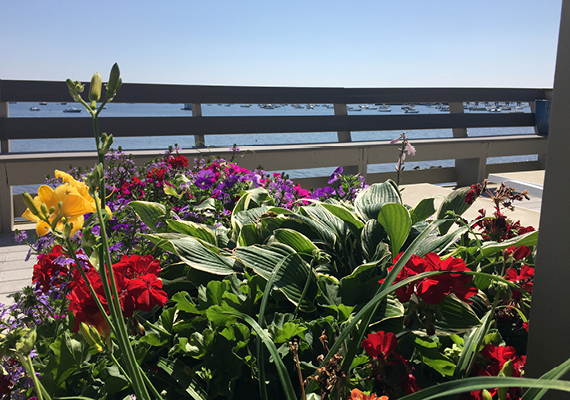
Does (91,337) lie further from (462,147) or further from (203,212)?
(462,147)

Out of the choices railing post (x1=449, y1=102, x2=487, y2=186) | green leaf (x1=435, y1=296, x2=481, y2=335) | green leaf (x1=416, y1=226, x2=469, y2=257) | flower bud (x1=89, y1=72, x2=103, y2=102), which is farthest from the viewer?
railing post (x1=449, y1=102, x2=487, y2=186)

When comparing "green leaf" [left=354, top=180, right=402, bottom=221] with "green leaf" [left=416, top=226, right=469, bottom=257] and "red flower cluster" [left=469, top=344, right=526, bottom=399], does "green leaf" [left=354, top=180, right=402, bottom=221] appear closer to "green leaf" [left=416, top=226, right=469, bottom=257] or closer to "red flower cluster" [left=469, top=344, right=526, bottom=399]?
A: "green leaf" [left=416, top=226, right=469, bottom=257]

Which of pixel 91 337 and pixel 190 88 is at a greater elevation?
pixel 190 88

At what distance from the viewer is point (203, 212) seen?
1.39m

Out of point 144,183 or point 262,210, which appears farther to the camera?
point 144,183

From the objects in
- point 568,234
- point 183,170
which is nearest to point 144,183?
point 183,170

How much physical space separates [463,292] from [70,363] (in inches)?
24.3

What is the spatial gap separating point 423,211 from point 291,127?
3.66 m

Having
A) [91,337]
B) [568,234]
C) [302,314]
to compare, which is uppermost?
[568,234]

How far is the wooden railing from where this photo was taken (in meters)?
3.63

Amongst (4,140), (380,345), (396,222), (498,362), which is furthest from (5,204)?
(498,362)

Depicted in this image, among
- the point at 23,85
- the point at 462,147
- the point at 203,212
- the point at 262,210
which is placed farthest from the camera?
the point at 462,147

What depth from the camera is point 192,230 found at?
44.3 inches

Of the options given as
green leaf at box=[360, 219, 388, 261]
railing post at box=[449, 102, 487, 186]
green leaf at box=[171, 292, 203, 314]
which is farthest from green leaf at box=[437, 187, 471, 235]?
railing post at box=[449, 102, 487, 186]
